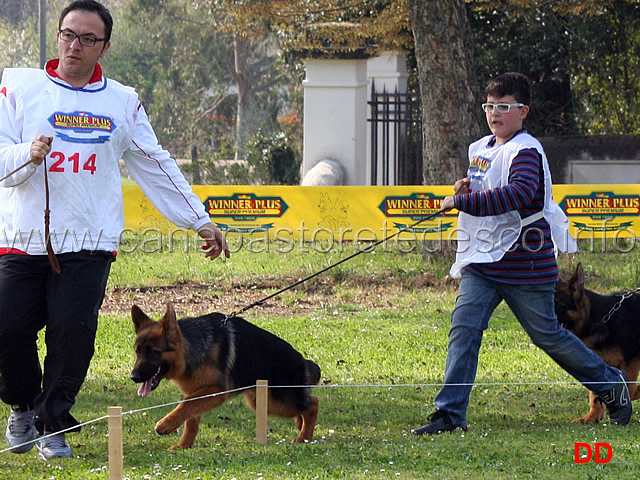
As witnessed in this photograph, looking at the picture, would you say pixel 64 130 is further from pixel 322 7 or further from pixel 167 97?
pixel 167 97

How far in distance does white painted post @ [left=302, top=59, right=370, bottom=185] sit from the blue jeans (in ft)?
42.5

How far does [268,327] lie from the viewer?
10.1 metres

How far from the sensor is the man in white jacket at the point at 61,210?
4.84 meters

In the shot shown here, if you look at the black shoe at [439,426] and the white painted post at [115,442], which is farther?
the black shoe at [439,426]

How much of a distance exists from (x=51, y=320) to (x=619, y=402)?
340 cm

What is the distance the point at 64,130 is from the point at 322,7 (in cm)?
1351

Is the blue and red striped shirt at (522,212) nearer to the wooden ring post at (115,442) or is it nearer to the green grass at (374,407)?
the green grass at (374,407)

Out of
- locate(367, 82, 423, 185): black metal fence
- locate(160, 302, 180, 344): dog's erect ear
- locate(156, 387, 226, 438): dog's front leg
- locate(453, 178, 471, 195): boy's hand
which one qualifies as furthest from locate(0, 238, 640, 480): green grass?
locate(367, 82, 423, 185): black metal fence

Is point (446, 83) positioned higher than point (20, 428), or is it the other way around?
point (446, 83)

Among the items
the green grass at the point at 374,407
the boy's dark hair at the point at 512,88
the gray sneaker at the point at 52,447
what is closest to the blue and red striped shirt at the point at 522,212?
the boy's dark hair at the point at 512,88

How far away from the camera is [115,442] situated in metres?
4.14

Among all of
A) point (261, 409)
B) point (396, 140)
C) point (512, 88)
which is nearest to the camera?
point (261, 409)

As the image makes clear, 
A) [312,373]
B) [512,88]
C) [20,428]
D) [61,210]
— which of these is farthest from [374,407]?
[61,210]

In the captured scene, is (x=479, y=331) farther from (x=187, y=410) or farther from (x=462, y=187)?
(x=187, y=410)
